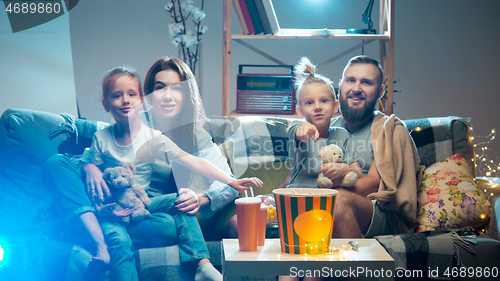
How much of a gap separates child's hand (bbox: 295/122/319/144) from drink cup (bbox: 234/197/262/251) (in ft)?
1.81

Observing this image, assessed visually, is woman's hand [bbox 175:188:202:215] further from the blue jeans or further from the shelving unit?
the shelving unit

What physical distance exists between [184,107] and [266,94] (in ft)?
1.99

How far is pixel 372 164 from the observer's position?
1.30 meters

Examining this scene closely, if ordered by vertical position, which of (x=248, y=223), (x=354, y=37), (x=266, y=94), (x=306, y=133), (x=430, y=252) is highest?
(x=354, y=37)

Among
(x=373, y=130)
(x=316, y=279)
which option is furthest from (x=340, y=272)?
(x=373, y=130)

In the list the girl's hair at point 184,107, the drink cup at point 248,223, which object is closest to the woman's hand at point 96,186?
the girl's hair at point 184,107

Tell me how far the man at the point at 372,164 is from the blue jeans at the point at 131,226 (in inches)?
17.0

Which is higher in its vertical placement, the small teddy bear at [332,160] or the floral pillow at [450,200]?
the small teddy bear at [332,160]

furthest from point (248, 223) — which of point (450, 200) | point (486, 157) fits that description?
point (486, 157)

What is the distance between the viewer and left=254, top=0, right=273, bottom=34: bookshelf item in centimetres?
175

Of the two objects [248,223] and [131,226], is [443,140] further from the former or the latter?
[131,226]

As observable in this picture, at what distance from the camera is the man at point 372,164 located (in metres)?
1.18

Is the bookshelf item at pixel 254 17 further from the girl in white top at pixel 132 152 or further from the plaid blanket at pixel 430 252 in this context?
the plaid blanket at pixel 430 252

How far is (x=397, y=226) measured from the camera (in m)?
1.26
